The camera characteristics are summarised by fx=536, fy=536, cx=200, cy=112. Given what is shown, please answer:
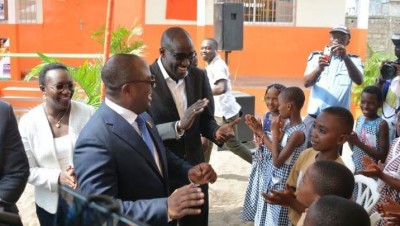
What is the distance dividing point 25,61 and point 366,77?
25.2 ft

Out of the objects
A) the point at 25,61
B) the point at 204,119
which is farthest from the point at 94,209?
the point at 25,61

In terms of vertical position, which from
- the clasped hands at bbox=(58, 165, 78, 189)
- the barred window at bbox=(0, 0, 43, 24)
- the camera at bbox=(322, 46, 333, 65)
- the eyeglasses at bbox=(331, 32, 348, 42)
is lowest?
the clasped hands at bbox=(58, 165, 78, 189)

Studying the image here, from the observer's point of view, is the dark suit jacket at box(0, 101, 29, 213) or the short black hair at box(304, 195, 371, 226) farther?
the dark suit jacket at box(0, 101, 29, 213)

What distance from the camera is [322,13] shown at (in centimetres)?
1249

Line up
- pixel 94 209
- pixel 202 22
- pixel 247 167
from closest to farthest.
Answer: pixel 94 209 < pixel 247 167 < pixel 202 22

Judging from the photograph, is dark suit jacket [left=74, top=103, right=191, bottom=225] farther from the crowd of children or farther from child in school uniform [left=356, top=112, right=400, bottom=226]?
child in school uniform [left=356, top=112, right=400, bottom=226]

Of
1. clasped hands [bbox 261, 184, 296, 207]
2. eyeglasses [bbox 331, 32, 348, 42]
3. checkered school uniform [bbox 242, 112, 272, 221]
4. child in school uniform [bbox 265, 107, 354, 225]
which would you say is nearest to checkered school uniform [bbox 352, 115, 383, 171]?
checkered school uniform [bbox 242, 112, 272, 221]

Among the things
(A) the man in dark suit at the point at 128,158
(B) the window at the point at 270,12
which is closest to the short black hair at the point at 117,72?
(A) the man in dark suit at the point at 128,158

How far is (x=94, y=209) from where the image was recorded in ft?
4.01

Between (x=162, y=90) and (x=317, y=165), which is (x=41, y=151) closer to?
(x=162, y=90)

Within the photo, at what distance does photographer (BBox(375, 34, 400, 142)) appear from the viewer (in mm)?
4812

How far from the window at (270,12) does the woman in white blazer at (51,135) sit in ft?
31.9

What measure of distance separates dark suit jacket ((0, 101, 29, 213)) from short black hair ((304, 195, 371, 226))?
1.55 meters

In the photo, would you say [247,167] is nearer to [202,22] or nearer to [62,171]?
[62,171]
